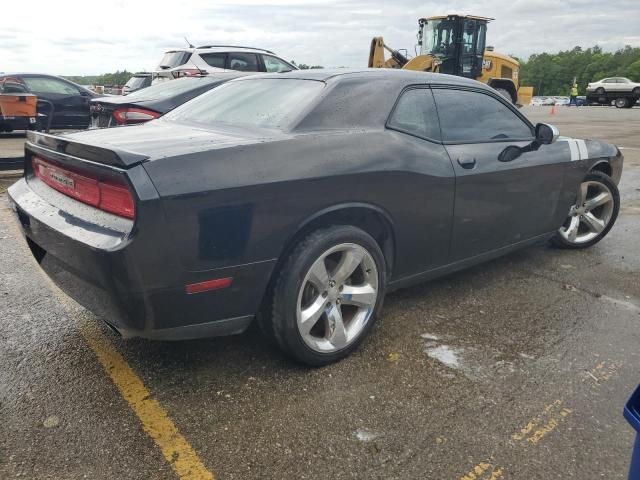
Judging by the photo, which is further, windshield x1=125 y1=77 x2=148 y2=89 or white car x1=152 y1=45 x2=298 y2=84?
windshield x1=125 y1=77 x2=148 y2=89

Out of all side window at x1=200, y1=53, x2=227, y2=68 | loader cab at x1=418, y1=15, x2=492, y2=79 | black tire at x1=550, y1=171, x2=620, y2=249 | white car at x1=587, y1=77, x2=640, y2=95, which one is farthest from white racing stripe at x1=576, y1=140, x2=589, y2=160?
white car at x1=587, y1=77, x2=640, y2=95

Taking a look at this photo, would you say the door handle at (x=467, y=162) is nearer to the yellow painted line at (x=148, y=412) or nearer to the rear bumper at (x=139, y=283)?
the rear bumper at (x=139, y=283)

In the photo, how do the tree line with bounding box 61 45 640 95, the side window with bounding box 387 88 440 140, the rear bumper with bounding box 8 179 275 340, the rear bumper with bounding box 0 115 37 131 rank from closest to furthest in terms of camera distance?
A: 1. the rear bumper with bounding box 8 179 275 340
2. the side window with bounding box 387 88 440 140
3. the rear bumper with bounding box 0 115 37 131
4. the tree line with bounding box 61 45 640 95

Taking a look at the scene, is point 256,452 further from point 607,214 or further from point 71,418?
point 607,214

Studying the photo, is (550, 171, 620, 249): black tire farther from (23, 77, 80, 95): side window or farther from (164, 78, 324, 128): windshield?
(23, 77, 80, 95): side window

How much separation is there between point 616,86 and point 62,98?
3951 cm

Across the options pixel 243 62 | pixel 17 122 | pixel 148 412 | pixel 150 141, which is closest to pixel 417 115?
pixel 150 141

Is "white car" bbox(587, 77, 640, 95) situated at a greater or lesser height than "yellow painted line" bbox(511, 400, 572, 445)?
greater

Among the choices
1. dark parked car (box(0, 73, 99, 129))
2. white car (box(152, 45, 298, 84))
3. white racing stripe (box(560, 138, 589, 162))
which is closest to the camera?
white racing stripe (box(560, 138, 589, 162))

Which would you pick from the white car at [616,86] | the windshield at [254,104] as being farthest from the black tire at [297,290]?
the white car at [616,86]

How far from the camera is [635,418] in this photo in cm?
138

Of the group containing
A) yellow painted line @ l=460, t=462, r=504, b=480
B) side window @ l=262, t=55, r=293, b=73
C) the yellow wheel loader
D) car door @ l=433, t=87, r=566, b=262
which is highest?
the yellow wheel loader

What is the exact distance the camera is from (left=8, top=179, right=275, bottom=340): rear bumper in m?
2.17

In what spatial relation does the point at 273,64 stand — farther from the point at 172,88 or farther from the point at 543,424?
the point at 543,424
